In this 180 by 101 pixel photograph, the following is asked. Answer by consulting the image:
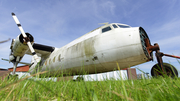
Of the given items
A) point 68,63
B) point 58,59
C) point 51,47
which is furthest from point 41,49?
point 68,63

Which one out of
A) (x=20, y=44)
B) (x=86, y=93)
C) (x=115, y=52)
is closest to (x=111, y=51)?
(x=115, y=52)

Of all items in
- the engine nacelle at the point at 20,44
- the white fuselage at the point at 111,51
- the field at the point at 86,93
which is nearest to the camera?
the field at the point at 86,93

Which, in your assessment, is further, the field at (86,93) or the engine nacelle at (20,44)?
the engine nacelle at (20,44)

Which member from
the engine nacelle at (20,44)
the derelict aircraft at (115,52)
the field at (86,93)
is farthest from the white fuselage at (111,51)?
the engine nacelle at (20,44)

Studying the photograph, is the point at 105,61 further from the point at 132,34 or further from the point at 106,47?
the point at 132,34

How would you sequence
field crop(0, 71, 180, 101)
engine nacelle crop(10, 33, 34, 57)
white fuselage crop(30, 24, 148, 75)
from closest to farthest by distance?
field crop(0, 71, 180, 101) → white fuselage crop(30, 24, 148, 75) → engine nacelle crop(10, 33, 34, 57)

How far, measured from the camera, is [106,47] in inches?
185

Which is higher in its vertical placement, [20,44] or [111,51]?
[20,44]

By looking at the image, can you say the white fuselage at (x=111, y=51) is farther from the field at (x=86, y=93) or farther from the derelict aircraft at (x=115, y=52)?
the field at (x=86, y=93)

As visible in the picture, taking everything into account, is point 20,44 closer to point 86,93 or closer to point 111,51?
point 111,51

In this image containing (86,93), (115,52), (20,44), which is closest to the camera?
(86,93)

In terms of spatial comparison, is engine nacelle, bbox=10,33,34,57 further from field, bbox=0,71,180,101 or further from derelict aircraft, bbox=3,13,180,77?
field, bbox=0,71,180,101

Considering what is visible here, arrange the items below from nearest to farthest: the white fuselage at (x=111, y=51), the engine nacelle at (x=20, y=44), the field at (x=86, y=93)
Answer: the field at (x=86, y=93) → the white fuselage at (x=111, y=51) → the engine nacelle at (x=20, y=44)

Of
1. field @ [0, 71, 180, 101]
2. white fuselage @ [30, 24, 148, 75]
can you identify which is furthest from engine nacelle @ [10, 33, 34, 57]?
field @ [0, 71, 180, 101]
